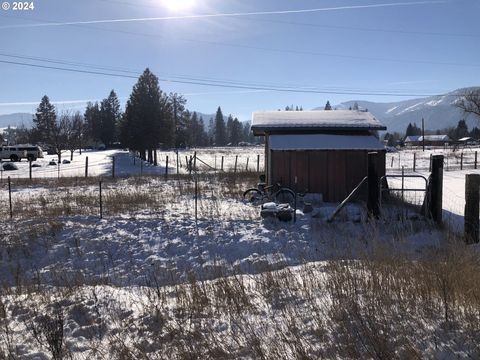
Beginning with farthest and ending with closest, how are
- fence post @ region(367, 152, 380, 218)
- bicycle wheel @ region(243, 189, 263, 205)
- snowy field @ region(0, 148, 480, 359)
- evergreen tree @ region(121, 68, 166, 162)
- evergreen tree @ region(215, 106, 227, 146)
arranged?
1. evergreen tree @ region(215, 106, 227, 146)
2. evergreen tree @ region(121, 68, 166, 162)
3. bicycle wheel @ region(243, 189, 263, 205)
4. fence post @ region(367, 152, 380, 218)
5. snowy field @ region(0, 148, 480, 359)

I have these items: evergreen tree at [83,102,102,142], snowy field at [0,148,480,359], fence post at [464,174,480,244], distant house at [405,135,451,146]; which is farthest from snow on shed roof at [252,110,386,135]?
distant house at [405,135,451,146]

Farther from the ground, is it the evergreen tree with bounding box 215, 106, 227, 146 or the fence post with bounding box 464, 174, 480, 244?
the evergreen tree with bounding box 215, 106, 227, 146

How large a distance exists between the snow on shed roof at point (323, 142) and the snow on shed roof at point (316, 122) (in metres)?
0.38

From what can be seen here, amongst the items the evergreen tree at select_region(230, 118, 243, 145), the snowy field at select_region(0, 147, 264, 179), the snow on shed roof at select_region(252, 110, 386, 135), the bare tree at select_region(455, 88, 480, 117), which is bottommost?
the snowy field at select_region(0, 147, 264, 179)

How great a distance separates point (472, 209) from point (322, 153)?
29.5ft

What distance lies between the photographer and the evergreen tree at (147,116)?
4531 cm

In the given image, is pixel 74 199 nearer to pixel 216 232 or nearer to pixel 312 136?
pixel 216 232

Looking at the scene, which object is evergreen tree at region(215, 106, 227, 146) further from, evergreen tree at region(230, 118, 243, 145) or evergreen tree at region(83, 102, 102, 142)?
evergreen tree at region(83, 102, 102, 142)

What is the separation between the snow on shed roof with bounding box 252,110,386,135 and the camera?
1820 cm

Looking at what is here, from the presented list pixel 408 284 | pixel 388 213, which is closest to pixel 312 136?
pixel 388 213

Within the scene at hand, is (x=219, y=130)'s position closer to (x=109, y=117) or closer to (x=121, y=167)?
(x=109, y=117)

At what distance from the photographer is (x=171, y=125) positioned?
47531 millimetres

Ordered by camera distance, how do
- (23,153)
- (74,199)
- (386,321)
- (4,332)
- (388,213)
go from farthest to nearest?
(23,153), (74,199), (388,213), (4,332), (386,321)

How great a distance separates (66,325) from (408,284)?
12.5 ft
